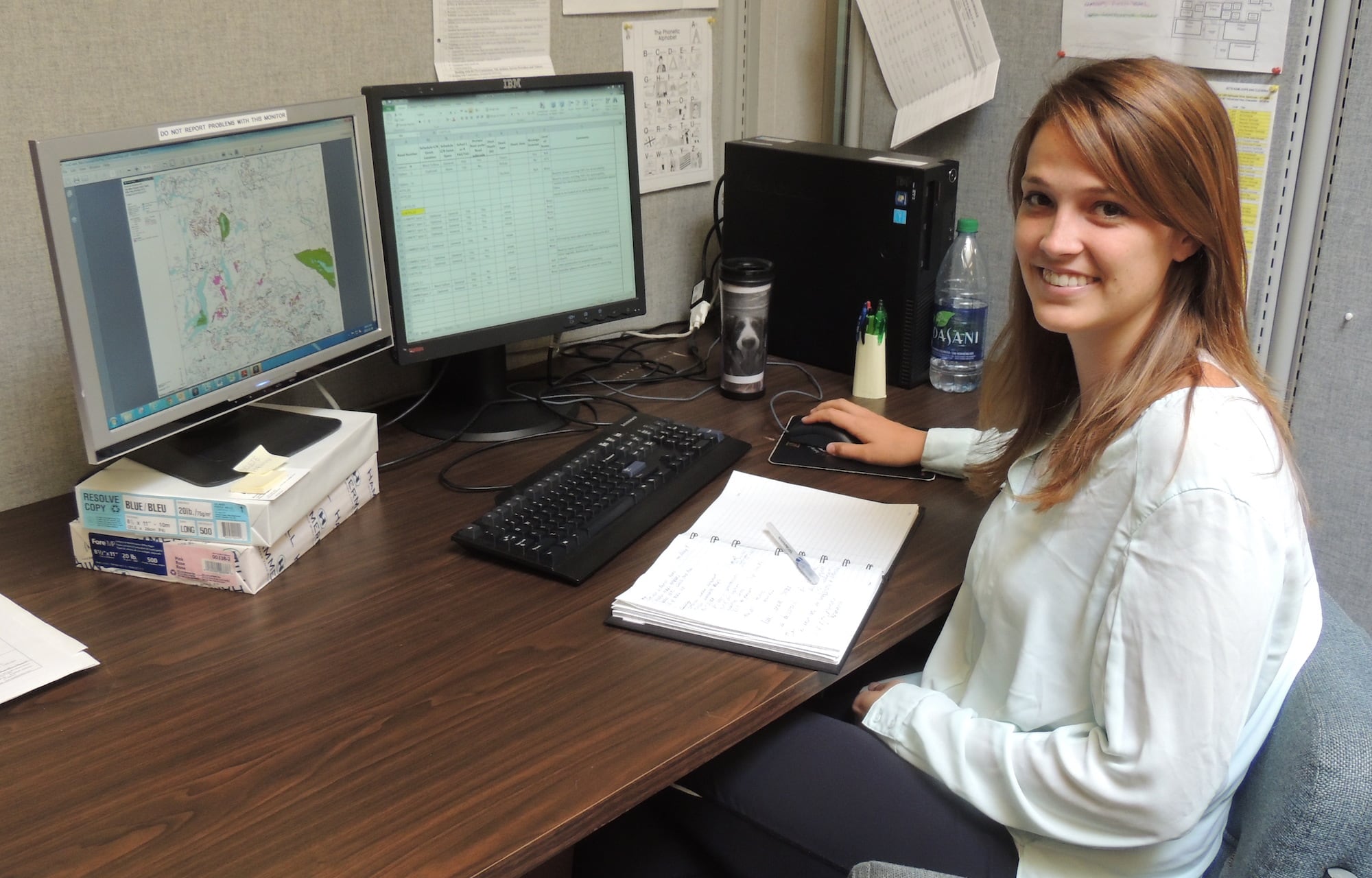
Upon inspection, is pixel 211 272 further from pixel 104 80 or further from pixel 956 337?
pixel 956 337

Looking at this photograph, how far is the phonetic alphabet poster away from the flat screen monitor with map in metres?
0.57

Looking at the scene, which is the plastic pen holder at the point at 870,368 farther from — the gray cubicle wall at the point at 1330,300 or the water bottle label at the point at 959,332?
the gray cubicle wall at the point at 1330,300

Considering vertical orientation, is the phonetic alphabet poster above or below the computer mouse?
above

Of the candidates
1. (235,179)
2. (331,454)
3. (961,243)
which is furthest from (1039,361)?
(235,179)

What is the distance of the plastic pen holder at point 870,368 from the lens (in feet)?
5.30

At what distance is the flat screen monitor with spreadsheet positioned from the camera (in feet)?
4.45

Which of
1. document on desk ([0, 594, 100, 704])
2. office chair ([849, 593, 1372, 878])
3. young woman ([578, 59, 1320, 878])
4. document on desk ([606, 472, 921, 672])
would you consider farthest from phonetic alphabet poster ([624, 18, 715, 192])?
office chair ([849, 593, 1372, 878])

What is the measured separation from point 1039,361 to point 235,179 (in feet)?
2.81

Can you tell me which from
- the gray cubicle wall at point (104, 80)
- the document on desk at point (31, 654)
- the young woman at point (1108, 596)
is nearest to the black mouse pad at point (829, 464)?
the young woman at point (1108, 596)

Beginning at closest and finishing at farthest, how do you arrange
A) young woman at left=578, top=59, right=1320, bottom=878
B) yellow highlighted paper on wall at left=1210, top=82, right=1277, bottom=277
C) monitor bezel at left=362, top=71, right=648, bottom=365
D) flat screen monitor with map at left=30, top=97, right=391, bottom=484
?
young woman at left=578, top=59, right=1320, bottom=878
flat screen monitor with map at left=30, top=97, right=391, bottom=484
monitor bezel at left=362, top=71, right=648, bottom=365
yellow highlighted paper on wall at left=1210, top=82, right=1277, bottom=277

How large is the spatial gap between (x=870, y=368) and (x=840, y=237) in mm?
215

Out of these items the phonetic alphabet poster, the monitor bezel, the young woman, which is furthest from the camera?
the phonetic alphabet poster

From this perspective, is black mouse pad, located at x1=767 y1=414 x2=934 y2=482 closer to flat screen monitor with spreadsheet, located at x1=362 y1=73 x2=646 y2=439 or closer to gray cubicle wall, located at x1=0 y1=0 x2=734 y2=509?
flat screen monitor with spreadsheet, located at x1=362 y1=73 x2=646 y2=439

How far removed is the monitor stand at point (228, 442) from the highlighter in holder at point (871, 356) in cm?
75
